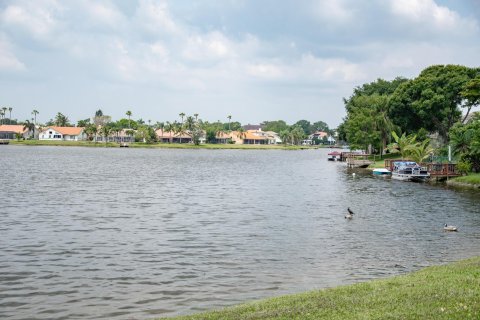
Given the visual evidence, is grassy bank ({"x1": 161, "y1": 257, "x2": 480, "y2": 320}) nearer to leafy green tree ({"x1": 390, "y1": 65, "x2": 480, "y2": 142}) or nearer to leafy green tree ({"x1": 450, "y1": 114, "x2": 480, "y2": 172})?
leafy green tree ({"x1": 450, "y1": 114, "x2": 480, "y2": 172})

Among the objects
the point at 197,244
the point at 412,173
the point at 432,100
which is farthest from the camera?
the point at 432,100

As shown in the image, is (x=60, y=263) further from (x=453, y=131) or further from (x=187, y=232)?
(x=453, y=131)

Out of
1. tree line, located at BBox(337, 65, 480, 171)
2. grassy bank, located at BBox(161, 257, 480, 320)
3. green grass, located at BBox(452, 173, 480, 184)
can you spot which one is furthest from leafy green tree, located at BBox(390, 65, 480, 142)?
grassy bank, located at BBox(161, 257, 480, 320)

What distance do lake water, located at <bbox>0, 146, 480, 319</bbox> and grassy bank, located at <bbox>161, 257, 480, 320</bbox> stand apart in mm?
3156

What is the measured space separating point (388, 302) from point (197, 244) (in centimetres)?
1582

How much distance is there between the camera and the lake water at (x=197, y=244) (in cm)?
1945

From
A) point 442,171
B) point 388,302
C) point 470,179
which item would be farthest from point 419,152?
point 388,302

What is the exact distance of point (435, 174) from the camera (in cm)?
7075

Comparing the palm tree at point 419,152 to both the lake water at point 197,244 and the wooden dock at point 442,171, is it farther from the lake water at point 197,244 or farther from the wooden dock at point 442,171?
the lake water at point 197,244

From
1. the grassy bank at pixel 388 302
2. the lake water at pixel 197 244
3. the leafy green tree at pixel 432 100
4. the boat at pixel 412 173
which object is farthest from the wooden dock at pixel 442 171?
the grassy bank at pixel 388 302

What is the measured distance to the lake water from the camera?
63.8ft

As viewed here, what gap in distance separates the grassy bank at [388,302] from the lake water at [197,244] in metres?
3.16

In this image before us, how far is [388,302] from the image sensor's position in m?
14.4

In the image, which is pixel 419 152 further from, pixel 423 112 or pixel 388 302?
pixel 388 302
